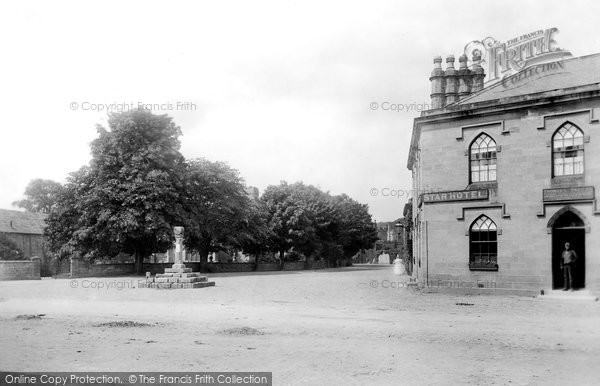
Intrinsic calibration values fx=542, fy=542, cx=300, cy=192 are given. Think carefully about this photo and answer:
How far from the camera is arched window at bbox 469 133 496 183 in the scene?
67.2 feet

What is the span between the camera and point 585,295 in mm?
18344

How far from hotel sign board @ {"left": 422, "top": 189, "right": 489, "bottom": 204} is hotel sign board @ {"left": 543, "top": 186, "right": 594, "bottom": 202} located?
2.13 meters

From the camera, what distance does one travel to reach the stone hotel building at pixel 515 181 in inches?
740

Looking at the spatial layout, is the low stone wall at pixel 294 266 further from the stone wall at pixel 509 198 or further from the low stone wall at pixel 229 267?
the stone wall at pixel 509 198

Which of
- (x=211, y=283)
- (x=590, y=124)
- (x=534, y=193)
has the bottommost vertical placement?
(x=211, y=283)

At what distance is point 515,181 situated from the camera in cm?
1983

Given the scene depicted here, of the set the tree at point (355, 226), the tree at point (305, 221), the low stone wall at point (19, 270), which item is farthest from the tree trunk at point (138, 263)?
the tree at point (355, 226)

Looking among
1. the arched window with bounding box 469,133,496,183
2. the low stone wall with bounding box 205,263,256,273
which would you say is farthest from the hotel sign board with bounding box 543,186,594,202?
the low stone wall with bounding box 205,263,256,273

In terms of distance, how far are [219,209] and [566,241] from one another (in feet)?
104

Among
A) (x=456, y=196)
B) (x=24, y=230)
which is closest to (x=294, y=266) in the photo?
(x=24, y=230)

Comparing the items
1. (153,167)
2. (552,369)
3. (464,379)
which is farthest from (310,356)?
(153,167)

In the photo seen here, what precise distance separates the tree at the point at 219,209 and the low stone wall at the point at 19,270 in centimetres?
1155

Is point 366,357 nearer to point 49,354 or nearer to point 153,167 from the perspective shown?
point 49,354

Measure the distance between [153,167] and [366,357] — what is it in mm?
30086
